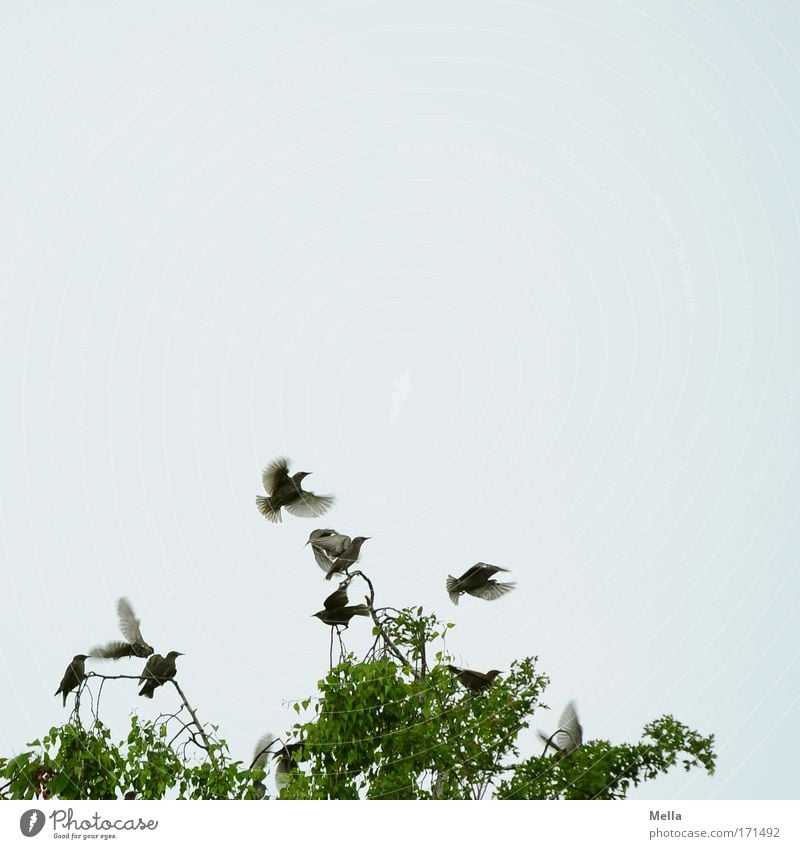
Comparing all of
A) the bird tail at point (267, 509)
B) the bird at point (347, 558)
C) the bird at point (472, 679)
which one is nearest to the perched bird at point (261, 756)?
the bird at point (347, 558)

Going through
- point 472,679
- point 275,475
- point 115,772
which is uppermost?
point 275,475

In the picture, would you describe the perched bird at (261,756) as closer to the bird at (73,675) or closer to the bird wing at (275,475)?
the bird at (73,675)

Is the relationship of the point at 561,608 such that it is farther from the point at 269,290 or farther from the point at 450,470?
the point at 269,290

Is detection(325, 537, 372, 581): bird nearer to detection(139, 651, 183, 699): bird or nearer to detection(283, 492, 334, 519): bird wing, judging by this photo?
detection(283, 492, 334, 519): bird wing

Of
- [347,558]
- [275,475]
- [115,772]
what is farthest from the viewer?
[275,475]

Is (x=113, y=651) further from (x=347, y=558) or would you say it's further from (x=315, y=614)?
(x=347, y=558)

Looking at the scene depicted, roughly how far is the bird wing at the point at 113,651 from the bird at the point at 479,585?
1.51 m

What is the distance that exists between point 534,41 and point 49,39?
2771 mm

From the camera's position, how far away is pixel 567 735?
4277 millimetres

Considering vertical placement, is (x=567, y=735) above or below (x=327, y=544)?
below

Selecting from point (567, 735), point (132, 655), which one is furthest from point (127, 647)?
point (567, 735)

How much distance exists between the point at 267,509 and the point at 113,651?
3.18 ft
